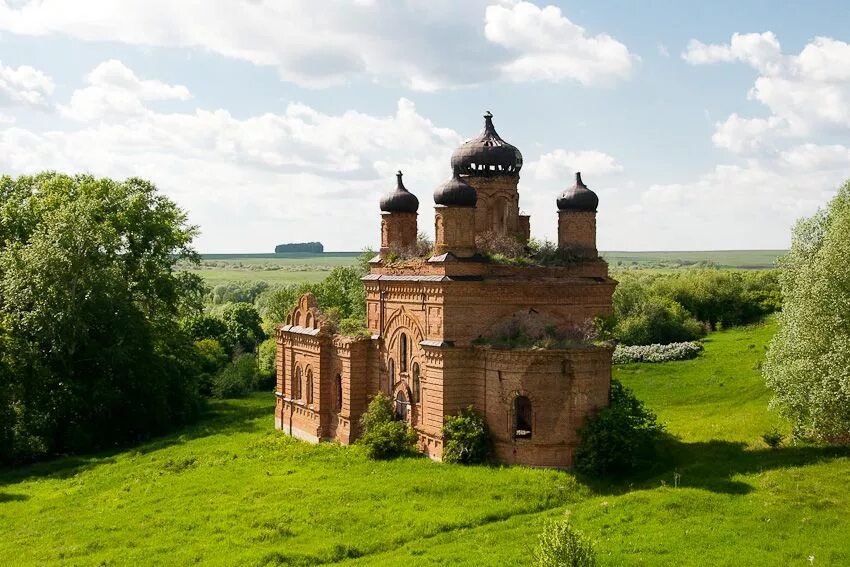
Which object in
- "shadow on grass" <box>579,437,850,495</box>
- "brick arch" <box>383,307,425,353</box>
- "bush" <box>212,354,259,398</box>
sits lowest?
"bush" <box>212,354,259,398</box>

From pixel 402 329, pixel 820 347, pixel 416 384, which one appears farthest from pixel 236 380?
pixel 820 347

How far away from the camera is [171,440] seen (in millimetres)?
34969

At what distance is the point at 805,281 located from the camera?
1018 inches

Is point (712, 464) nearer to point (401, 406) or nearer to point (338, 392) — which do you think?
point (401, 406)

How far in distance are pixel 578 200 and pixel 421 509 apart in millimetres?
11911

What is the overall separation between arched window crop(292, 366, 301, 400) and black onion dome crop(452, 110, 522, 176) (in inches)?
415

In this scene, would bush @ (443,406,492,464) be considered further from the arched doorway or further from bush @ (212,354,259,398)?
bush @ (212,354,259,398)

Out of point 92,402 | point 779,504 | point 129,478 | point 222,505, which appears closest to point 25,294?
point 92,402

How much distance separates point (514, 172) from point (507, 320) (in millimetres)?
6078

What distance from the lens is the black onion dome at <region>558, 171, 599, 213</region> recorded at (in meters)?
27.6

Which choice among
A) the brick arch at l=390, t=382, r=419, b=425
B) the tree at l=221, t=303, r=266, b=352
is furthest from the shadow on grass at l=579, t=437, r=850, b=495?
the tree at l=221, t=303, r=266, b=352

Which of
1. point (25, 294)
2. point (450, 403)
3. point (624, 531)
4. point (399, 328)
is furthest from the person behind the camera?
point (25, 294)

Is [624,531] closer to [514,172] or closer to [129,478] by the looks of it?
[514,172]

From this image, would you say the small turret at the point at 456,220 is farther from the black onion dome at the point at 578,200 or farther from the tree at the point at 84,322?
the tree at the point at 84,322
